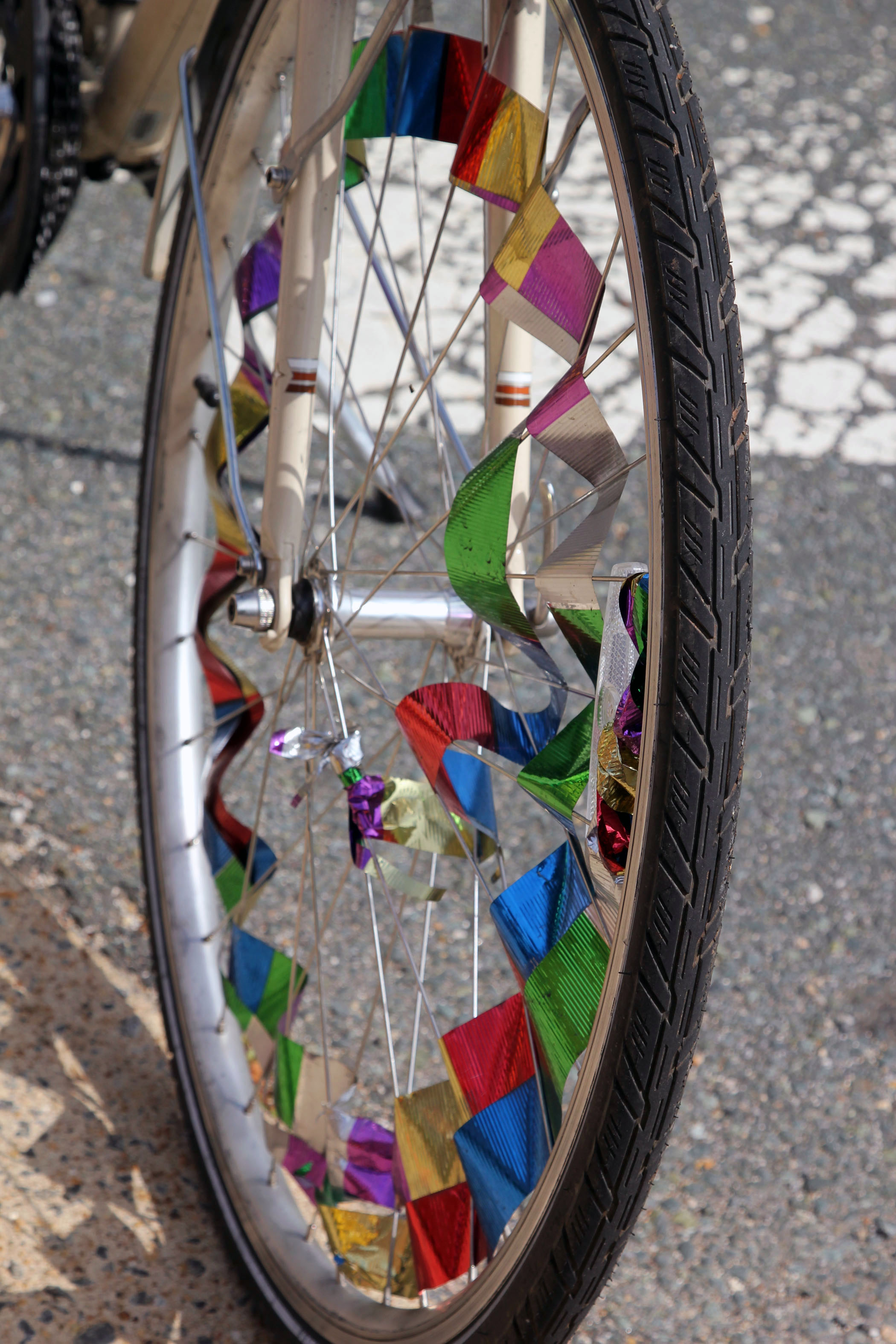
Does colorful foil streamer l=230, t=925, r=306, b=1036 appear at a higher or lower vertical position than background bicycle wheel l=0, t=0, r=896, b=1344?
higher

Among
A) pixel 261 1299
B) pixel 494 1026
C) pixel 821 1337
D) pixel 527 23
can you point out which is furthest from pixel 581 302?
pixel 821 1337

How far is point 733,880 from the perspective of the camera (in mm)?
1560

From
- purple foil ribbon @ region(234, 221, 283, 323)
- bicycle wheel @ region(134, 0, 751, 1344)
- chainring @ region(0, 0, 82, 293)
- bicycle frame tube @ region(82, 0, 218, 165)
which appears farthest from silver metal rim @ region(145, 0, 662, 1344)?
chainring @ region(0, 0, 82, 293)

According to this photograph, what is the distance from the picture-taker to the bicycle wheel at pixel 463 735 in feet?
1.99

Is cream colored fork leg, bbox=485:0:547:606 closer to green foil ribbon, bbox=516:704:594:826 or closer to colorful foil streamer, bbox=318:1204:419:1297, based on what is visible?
green foil ribbon, bbox=516:704:594:826

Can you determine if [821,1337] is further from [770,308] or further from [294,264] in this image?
[770,308]

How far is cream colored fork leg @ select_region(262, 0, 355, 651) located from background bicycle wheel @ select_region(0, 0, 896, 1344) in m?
0.52

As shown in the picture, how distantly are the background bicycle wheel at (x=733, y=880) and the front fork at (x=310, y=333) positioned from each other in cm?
54

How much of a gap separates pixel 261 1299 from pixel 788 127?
9.57 feet

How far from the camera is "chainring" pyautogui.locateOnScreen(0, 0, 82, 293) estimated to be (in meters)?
1.40

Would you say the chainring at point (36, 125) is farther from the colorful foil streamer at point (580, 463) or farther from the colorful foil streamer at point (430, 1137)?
the colorful foil streamer at point (430, 1137)

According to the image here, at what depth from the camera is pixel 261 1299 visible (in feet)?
3.41

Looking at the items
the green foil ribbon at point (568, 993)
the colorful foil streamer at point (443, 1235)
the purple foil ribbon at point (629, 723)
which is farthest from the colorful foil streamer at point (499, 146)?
the colorful foil streamer at point (443, 1235)

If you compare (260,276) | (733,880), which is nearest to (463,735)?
(260,276)
